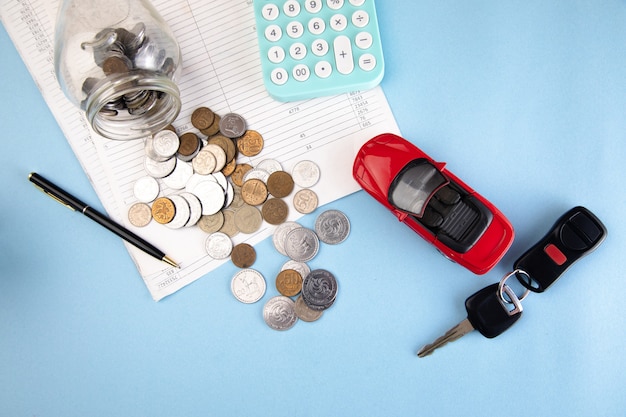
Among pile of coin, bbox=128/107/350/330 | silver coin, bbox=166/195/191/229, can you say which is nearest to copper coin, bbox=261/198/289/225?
pile of coin, bbox=128/107/350/330

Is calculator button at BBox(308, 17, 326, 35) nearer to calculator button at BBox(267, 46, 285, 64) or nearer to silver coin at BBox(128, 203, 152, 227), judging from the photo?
calculator button at BBox(267, 46, 285, 64)

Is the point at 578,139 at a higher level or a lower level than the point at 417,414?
higher

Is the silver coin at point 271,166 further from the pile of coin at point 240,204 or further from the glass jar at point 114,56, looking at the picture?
the glass jar at point 114,56

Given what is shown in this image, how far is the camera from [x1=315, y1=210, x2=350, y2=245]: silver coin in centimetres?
62

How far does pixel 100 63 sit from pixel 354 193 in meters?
0.34

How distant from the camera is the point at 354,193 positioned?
624 mm

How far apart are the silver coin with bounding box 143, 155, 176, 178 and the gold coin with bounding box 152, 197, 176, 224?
Answer: 0.11ft

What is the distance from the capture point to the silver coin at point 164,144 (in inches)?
24.9

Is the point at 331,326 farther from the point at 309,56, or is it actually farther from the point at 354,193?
the point at 309,56

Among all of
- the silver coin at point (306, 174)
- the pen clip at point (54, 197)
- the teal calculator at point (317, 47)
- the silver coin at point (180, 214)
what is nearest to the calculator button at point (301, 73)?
the teal calculator at point (317, 47)

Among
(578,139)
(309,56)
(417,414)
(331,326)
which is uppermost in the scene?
(309,56)

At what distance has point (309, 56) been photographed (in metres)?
0.61

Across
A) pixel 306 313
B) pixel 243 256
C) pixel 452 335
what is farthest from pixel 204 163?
pixel 452 335

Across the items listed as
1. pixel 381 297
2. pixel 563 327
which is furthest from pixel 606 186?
pixel 381 297
